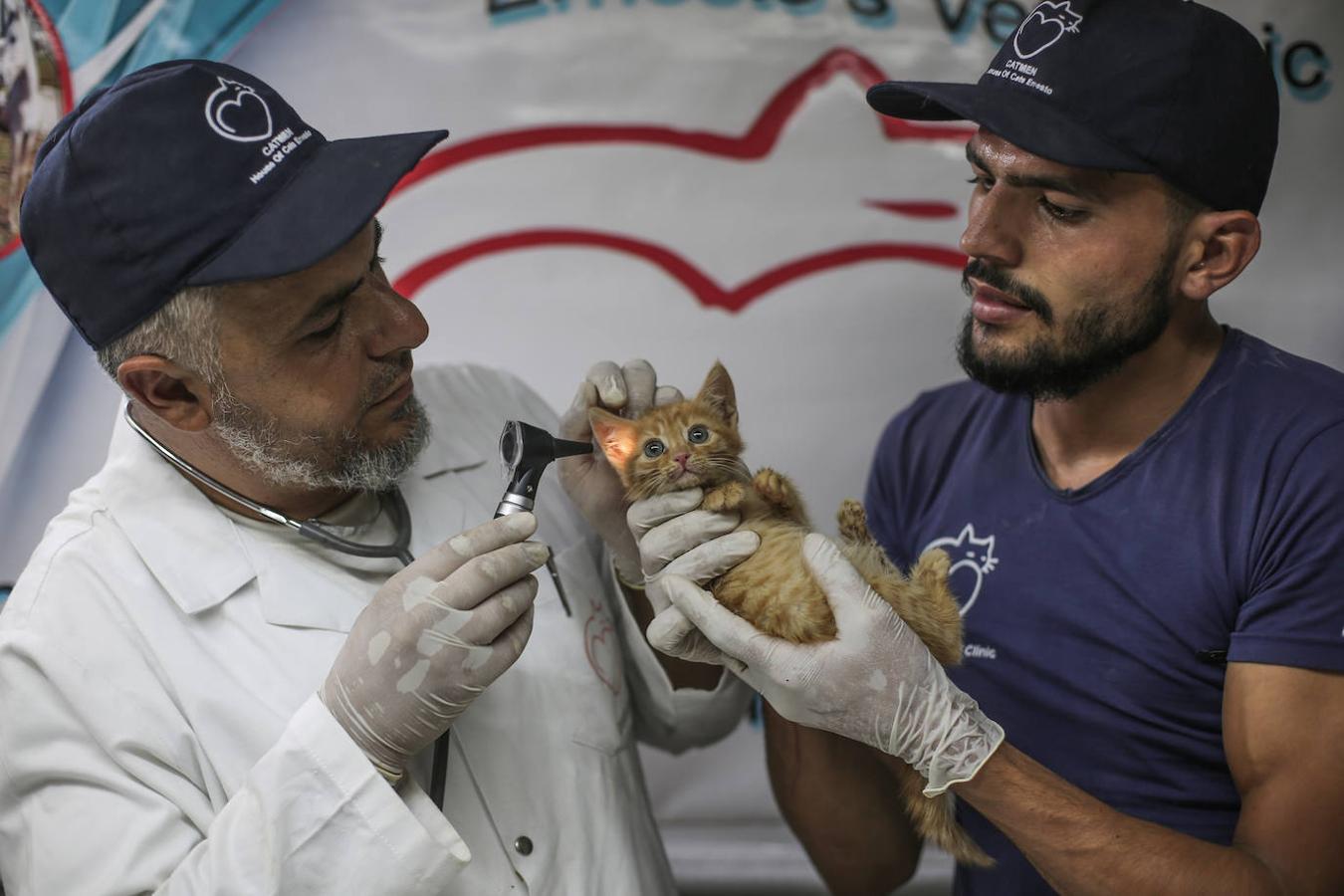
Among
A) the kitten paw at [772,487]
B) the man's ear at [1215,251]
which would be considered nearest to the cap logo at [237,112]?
the kitten paw at [772,487]

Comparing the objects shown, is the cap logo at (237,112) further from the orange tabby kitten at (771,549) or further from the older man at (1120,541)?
the older man at (1120,541)

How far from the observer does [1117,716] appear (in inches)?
74.4

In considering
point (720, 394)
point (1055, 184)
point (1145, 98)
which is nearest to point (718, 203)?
point (720, 394)

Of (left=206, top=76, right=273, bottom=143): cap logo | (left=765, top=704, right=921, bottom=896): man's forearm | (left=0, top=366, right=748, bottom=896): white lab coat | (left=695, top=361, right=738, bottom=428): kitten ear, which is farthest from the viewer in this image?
(left=765, top=704, right=921, bottom=896): man's forearm

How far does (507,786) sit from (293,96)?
170 centimetres

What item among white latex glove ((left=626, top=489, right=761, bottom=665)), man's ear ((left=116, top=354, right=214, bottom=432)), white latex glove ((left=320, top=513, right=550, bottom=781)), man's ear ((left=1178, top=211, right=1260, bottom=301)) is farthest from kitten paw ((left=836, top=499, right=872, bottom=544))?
man's ear ((left=116, top=354, right=214, bottom=432))

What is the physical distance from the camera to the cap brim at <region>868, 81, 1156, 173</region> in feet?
5.90

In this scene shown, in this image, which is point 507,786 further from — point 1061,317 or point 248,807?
point 1061,317

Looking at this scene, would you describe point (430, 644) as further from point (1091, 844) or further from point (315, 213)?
point (1091, 844)

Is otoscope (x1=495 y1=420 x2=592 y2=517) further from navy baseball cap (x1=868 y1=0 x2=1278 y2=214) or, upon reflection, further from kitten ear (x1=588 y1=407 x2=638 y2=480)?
navy baseball cap (x1=868 y1=0 x2=1278 y2=214)

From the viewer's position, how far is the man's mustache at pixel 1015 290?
6.34 feet

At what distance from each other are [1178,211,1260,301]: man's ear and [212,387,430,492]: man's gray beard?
1.42 metres

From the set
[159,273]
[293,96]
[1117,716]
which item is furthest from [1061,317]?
[293,96]

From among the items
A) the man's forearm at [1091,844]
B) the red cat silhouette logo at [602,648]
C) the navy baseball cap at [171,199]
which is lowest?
the red cat silhouette logo at [602,648]
